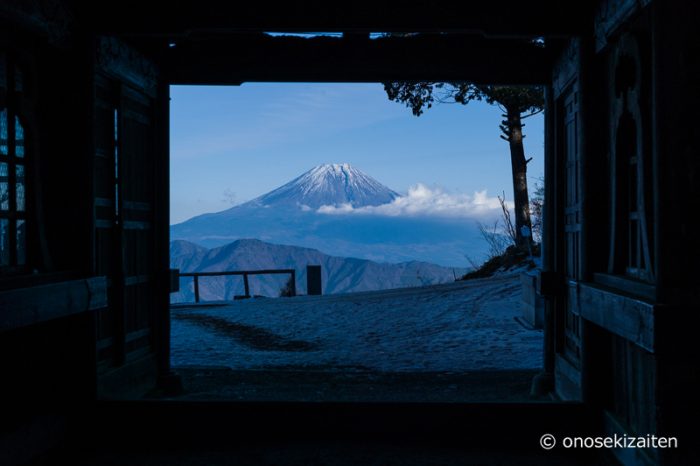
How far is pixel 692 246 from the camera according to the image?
10.0ft

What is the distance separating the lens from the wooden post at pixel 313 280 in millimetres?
17312

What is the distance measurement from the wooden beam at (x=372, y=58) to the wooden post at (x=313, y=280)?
38.7 ft

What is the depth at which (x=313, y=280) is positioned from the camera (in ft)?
57.3

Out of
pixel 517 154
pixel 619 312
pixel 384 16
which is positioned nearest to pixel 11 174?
pixel 384 16

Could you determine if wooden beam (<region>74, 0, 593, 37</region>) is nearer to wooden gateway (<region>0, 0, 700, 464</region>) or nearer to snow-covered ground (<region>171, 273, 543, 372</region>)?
wooden gateway (<region>0, 0, 700, 464</region>)

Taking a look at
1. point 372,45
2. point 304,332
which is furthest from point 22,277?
point 304,332

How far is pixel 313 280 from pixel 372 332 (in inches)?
282

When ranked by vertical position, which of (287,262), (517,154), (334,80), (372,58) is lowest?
(287,262)

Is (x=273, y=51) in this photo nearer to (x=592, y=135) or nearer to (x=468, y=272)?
(x=592, y=135)

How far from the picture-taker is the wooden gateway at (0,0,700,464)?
10.1 ft

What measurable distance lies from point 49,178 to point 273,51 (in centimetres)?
234

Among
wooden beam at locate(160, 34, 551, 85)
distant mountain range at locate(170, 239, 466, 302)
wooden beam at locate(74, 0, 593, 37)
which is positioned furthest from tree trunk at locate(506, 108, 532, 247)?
distant mountain range at locate(170, 239, 466, 302)

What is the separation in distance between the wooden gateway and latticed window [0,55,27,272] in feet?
0.04

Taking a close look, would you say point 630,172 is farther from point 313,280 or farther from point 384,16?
point 313,280
